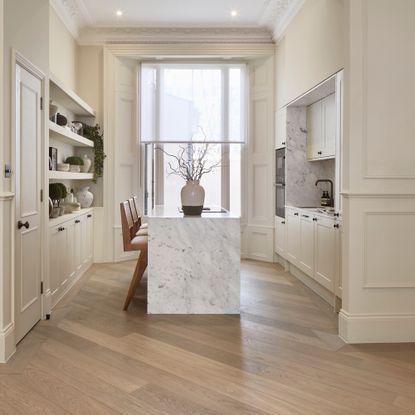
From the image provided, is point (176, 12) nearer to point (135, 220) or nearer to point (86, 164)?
point (86, 164)

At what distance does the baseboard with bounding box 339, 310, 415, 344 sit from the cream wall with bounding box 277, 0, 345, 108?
2156 mm

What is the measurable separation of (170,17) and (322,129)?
274 cm

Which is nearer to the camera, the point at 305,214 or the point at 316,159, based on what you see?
the point at 305,214

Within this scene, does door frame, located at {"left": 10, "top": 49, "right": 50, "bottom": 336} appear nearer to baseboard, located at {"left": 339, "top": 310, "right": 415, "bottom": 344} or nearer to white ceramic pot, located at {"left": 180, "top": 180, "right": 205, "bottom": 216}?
white ceramic pot, located at {"left": 180, "top": 180, "right": 205, "bottom": 216}

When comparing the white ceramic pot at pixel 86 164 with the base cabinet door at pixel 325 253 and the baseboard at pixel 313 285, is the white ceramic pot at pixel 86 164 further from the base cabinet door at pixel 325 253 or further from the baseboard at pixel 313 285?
the base cabinet door at pixel 325 253

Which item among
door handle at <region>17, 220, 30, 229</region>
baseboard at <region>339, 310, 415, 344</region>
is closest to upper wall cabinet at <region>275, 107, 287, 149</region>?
baseboard at <region>339, 310, 415, 344</region>

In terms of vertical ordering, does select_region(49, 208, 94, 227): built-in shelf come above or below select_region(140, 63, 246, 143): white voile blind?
below

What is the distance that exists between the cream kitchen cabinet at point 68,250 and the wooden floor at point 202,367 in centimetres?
37

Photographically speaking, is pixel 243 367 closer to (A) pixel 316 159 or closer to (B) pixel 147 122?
(A) pixel 316 159

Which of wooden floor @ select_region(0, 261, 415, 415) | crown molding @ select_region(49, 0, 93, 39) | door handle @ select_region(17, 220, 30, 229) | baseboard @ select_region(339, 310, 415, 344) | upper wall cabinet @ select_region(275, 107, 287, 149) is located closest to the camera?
wooden floor @ select_region(0, 261, 415, 415)

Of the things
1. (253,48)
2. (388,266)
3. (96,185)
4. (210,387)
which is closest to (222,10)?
(253,48)

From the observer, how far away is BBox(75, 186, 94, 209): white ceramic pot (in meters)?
6.17

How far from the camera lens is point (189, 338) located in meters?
3.36

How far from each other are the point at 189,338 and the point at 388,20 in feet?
8.90
